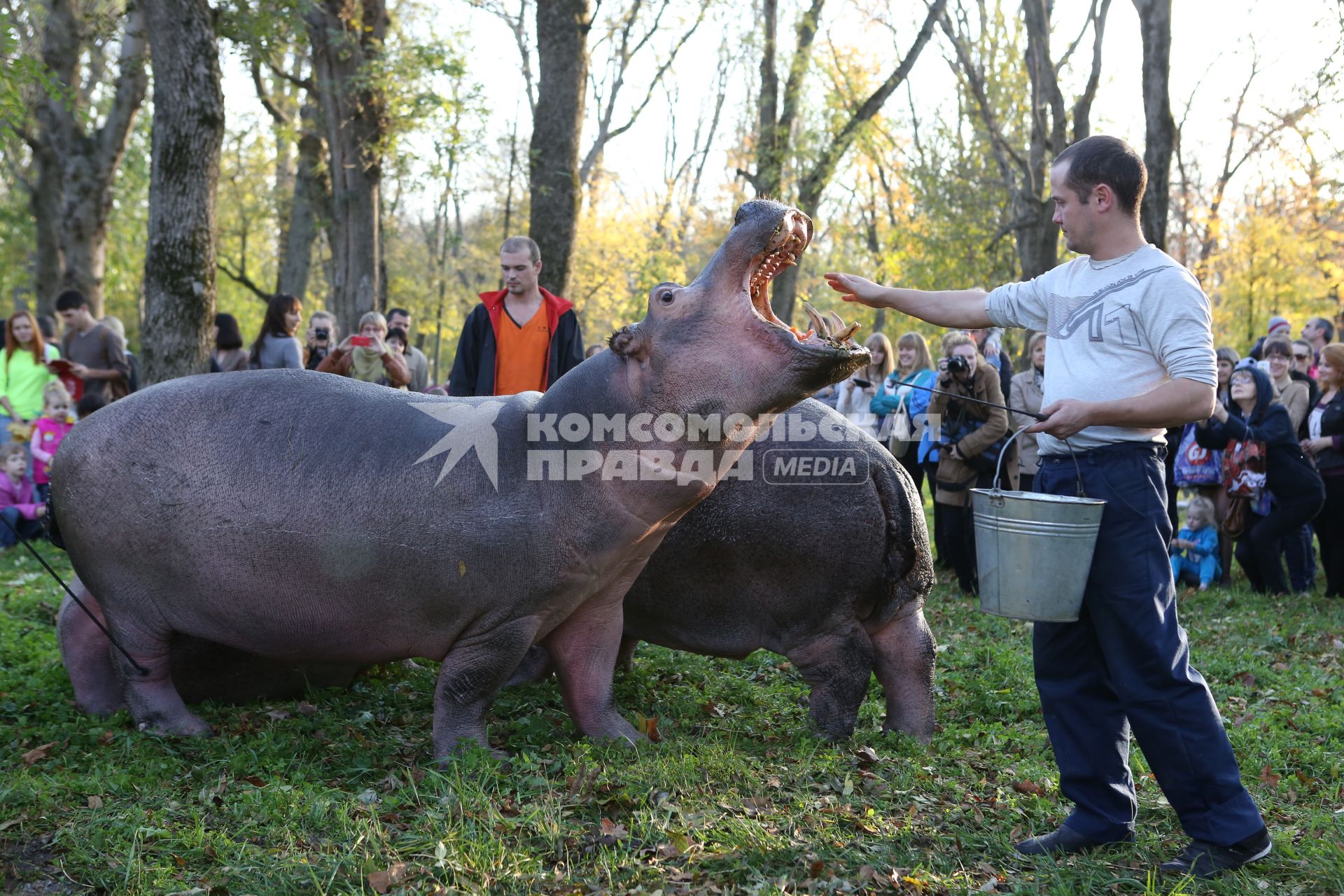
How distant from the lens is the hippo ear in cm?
428

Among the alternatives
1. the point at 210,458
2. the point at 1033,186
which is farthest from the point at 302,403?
the point at 1033,186

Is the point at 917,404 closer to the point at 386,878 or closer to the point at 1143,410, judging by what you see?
the point at 1143,410

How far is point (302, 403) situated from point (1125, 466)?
3410mm

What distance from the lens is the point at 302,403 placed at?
491cm

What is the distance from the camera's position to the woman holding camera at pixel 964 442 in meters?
9.33

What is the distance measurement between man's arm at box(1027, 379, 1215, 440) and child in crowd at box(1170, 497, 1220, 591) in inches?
282

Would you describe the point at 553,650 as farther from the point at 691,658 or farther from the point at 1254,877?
the point at 1254,877

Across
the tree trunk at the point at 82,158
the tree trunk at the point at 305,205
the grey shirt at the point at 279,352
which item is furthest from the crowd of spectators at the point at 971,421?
the tree trunk at the point at 305,205

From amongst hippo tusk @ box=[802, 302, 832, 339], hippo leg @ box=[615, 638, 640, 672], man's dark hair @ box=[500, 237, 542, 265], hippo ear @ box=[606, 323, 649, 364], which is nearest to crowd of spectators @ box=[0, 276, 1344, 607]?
man's dark hair @ box=[500, 237, 542, 265]

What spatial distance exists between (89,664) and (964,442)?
6.83 meters

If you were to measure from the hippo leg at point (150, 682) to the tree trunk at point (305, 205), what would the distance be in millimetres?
15787

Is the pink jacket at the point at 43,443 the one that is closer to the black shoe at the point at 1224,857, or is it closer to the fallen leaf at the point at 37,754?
the fallen leaf at the point at 37,754

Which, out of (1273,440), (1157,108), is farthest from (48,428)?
(1157,108)

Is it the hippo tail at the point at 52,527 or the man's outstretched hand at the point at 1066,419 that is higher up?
the man's outstretched hand at the point at 1066,419
